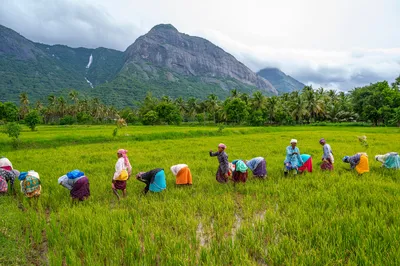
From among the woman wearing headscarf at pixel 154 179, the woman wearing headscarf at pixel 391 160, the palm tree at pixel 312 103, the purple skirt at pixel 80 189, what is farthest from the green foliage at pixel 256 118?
the purple skirt at pixel 80 189

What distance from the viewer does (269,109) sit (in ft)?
176

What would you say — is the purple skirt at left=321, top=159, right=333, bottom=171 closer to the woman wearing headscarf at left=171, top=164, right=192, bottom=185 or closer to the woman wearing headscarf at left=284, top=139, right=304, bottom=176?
the woman wearing headscarf at left=284, top=139, right=304, bottom=176

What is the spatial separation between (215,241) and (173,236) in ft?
2.31

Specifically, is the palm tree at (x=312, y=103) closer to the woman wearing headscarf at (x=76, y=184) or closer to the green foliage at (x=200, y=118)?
the green foliage at (x=200, y=118)

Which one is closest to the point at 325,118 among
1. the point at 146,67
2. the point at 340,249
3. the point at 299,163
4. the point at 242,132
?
the point at 242,132

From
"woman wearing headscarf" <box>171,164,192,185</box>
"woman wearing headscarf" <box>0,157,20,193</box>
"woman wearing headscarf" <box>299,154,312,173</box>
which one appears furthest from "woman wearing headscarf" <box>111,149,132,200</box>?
"woman wearing headscarf" <box>299,154,312,173</box>

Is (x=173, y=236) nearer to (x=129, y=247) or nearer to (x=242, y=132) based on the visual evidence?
(x=129, y=247)

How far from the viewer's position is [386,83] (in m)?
42.8

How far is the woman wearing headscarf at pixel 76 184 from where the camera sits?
5348mm

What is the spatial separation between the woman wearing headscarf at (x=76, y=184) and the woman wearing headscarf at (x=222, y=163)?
11.0 ft

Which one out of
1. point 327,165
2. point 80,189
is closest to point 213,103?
point 327,165

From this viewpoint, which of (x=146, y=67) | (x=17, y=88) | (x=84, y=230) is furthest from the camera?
(x=146, y=67)

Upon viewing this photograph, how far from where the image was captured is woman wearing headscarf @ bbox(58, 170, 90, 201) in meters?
5.35

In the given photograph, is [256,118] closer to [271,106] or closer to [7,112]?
[271,106]
